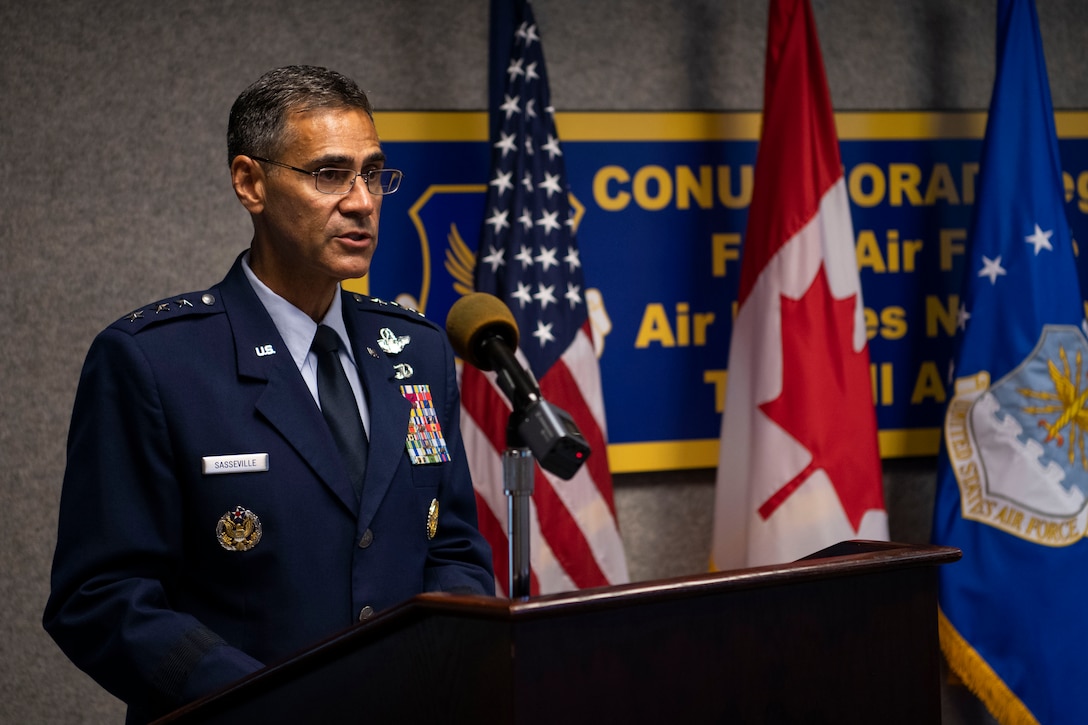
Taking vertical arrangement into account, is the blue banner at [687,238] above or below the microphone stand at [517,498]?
above

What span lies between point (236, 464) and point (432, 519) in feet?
0.97

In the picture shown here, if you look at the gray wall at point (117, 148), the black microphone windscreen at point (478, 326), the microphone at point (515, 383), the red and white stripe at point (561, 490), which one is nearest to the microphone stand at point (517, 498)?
the microphone at point (515, 383)

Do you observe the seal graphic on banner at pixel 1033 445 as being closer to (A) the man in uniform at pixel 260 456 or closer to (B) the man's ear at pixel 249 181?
(A) the man in uniform at pixel 260 456

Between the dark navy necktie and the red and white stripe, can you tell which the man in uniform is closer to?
the dark navy necktie

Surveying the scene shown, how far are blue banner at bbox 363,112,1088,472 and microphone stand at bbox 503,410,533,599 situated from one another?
1.75 m

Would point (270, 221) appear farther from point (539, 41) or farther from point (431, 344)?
point (539, 41)

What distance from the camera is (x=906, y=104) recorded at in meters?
3.06

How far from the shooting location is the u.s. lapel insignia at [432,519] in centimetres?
152

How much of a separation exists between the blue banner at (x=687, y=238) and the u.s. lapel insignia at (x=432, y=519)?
4.09 ft

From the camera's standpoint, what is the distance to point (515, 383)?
3.43 ft

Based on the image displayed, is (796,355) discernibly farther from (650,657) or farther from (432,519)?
(650,657)

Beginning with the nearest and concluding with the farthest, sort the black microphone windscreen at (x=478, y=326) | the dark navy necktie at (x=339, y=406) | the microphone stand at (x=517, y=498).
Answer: the microphone stand at (x=517, y=498) < the black microphone windscreen at (x=478, y=326) < the dark navy necktie at (x=339, y=406)

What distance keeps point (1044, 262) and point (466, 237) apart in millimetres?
1411

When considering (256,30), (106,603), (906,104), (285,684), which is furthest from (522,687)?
(906,104)
